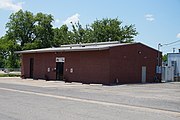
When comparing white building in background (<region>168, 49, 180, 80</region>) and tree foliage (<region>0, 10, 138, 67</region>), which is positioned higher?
tree foliage (<region>0, 10, 138, 67</region>)

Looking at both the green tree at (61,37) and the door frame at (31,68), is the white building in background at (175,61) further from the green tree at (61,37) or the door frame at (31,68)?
the green tree at (61,37)

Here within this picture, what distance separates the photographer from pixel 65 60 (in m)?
36.9

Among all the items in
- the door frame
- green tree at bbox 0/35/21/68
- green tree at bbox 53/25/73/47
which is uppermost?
green tree at bbox 53/25/73/47

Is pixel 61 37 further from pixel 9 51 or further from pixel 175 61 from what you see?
pixel 175 61

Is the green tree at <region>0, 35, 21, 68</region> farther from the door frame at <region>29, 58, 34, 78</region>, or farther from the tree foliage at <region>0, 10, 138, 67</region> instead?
the door frame at <region>29, 58, 34, 78</region>

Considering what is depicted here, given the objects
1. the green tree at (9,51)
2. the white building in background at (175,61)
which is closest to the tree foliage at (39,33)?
the green tree at (9,51)

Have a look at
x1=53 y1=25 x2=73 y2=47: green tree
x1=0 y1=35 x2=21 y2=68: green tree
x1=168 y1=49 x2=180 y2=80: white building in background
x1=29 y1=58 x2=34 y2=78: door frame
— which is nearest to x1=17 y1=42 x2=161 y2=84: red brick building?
x1=29 y1=58 x2=34 y2=78: door frame

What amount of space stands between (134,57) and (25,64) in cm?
1668

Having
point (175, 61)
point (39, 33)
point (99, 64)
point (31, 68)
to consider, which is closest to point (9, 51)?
→ point (39, 33)

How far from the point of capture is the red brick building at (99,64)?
32.3 meters

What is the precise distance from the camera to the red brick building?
106 feet

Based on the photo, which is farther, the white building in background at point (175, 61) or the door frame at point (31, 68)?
the white building in background at point (175, 61)

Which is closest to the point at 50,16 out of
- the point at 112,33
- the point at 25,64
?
the point at 112,33

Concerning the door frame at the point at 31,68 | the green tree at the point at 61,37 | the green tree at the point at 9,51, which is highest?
the green tree at the point at 61,37
